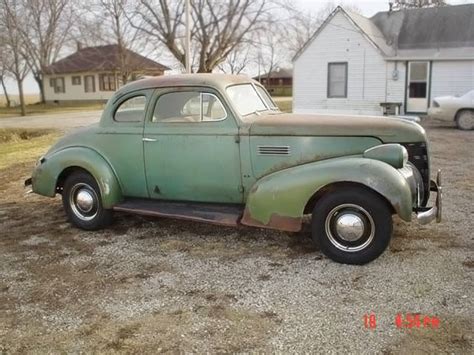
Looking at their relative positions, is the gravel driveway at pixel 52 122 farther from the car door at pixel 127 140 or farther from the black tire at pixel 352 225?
the black tire at pixel 352 225

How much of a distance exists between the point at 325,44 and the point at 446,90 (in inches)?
215

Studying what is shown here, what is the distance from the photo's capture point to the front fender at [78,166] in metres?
5.71

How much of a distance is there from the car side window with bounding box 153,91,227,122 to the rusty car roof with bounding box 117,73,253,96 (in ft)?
0.37

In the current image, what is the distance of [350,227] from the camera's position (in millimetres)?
4559

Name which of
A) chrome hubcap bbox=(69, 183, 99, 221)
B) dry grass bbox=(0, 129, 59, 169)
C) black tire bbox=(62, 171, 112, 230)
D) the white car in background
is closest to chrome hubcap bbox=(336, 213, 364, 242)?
black tire bbox=(62, 171, 112, 230)

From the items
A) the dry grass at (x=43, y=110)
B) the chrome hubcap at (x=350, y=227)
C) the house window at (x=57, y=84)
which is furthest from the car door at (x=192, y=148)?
the house window at (x=57, y=84)

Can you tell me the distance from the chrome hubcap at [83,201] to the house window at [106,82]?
132 ft

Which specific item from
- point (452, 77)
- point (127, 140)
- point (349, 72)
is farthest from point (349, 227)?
point (349, 72)

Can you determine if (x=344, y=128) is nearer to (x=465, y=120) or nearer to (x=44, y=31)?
(x=465, y=120)

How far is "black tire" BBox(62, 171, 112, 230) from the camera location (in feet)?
19.3

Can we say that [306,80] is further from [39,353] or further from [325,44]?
[39,353]

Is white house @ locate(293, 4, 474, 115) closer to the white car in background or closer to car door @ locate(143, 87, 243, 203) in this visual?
the white car in background

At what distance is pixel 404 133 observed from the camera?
4859 mm
